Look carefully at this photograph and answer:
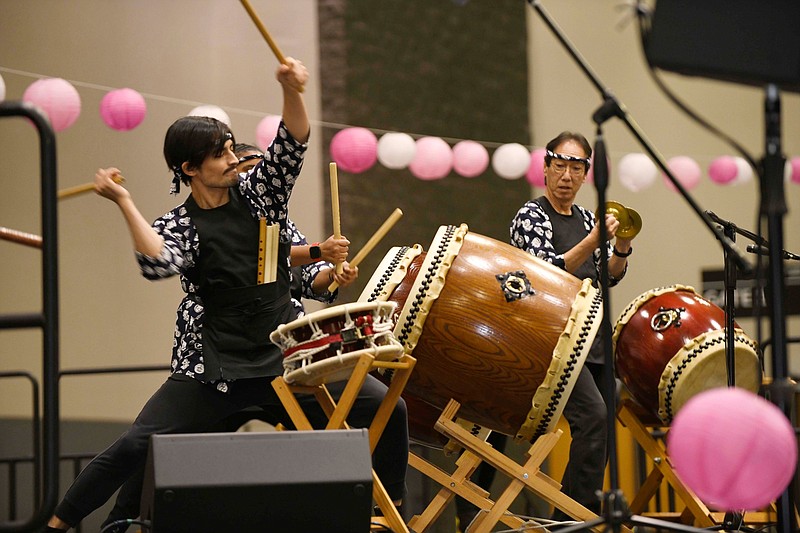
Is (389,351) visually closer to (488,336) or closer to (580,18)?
(488,336)

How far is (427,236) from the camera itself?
19.5 ft

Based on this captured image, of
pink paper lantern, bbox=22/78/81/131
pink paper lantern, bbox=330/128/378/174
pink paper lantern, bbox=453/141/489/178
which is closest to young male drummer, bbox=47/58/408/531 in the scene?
pink paper lantern, bbox=22/78/81/131

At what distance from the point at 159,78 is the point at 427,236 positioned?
1.71 metres

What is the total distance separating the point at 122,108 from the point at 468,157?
1.78 metres

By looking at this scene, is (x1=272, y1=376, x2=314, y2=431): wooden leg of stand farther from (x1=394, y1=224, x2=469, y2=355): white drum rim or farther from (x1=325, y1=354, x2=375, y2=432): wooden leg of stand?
(x1=394, y1=224, x2=469, y2=355): white drum rim

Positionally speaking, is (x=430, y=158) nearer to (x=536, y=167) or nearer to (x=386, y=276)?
(x=536, y=167)

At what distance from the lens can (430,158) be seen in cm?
506

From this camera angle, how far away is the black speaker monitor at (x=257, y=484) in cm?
216

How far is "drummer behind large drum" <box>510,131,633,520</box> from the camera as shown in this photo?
3016 millimetres

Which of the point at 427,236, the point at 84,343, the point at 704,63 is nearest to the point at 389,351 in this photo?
the point at 704,63

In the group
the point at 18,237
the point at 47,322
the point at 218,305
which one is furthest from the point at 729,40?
the point at 18,237

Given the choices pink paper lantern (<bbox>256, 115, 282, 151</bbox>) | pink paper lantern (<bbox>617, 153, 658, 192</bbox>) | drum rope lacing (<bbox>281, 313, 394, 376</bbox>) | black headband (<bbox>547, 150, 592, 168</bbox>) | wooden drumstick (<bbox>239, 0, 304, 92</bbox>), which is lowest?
drum rope lacing (<bbox>281, 313, 394, 376</bbox>)

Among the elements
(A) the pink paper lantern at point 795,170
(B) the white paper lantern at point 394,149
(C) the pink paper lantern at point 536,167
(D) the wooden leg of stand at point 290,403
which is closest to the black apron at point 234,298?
(D) the wooden leg of stand at point 290,403

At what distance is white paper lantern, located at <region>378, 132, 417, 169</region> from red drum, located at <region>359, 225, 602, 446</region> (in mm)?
1962
